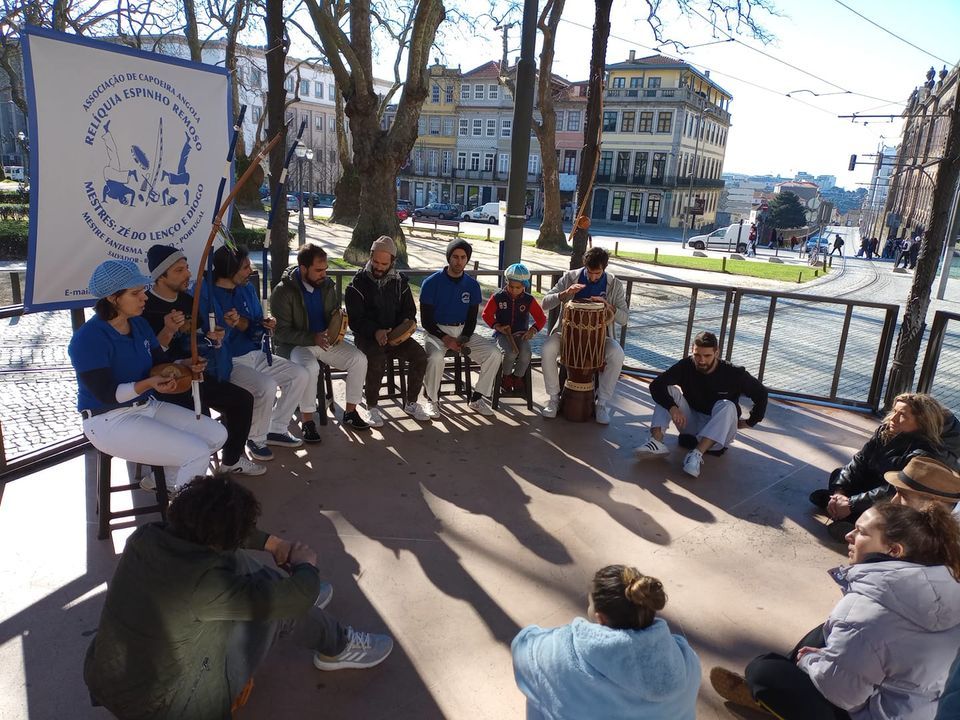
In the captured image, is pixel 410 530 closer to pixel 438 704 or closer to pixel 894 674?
pixel 438 704

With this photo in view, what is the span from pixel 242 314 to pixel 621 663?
3.60 meters

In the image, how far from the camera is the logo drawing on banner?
3.94 m

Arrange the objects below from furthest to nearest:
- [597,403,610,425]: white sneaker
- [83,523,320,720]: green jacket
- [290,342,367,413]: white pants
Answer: [597,403,610,425]: white sneaker
[290,342,367,413]: white pants
[83,523,320,720]: green jacket

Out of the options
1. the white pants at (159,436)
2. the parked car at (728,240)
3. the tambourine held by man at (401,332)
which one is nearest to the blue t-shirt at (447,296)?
the tambourine held by man at (401,332)

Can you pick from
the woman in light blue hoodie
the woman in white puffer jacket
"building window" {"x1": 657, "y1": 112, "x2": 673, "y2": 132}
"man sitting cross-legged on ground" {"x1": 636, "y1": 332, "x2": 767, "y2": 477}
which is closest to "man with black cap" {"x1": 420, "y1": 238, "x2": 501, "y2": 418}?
"man sitting cross-legged on ground" {"x1": 636, "y1": 332, "x2": 767, "y2": 477}

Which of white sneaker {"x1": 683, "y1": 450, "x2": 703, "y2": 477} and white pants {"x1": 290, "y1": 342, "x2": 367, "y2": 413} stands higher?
white pants {"x1": 290, "y1": 342, "x2": 367, "y2": 413}

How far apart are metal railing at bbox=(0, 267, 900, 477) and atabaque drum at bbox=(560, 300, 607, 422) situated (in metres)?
0.86

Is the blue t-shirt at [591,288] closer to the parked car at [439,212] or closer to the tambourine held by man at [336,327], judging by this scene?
the tambourine held by man at [336,327]

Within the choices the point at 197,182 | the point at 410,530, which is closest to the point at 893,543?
the point at 410,530

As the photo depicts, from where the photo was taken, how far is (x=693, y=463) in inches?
181

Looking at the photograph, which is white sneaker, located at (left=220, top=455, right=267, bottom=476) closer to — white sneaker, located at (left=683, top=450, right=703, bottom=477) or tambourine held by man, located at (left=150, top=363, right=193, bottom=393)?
tambourine held by man, located at (left=150, top=363, right=193, bottom=393)

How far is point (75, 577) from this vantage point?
3.17 m

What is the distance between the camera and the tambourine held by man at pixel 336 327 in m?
4.91

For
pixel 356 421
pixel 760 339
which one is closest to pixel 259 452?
pixel 356 421
